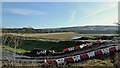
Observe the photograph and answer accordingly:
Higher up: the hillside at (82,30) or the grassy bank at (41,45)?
the hillside at (82,30)

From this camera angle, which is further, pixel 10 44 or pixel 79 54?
pixel 10 44

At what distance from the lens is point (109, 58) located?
39.4 ft

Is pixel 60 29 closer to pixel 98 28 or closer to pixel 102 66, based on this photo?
pixel 98 28

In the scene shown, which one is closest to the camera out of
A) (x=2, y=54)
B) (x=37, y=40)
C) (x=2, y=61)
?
(x=2, y=61)

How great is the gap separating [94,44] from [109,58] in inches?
49.7

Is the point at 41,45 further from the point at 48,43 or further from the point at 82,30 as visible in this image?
the point at 82,30

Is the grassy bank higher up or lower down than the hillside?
lower down

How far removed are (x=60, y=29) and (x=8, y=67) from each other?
3405 mm

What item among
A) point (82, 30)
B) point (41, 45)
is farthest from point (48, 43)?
point (82, 30)

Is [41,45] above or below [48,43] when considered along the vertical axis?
below

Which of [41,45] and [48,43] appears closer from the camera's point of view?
[48,43]

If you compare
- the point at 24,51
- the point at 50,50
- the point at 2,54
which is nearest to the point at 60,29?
the point at 50,50

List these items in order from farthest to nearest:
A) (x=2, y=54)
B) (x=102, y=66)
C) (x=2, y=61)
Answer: (x=2, y=54)
(x=2, y=61)
(x=102, y=66)

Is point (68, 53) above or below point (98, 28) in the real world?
below
